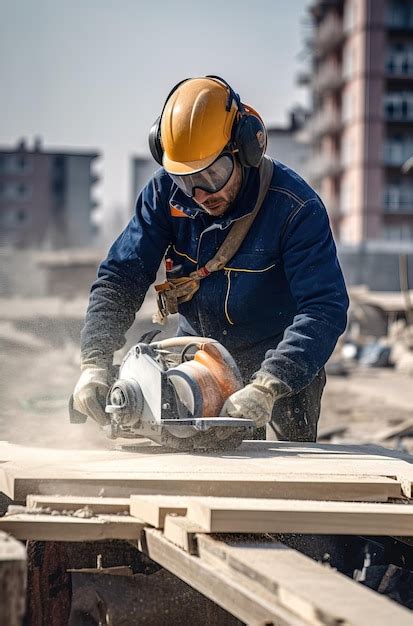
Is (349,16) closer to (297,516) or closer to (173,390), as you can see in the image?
(173,390)

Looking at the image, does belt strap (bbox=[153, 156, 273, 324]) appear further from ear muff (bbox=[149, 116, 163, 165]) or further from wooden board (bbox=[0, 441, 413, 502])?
wooden board (bbox=[0, 441, 413, 502])

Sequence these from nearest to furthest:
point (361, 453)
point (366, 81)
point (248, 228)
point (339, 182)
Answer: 1. point (361, 453)
2. point (248, 228)
3. point (366, 81)
4. point (339, 182)

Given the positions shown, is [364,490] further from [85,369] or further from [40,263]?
[40,263]

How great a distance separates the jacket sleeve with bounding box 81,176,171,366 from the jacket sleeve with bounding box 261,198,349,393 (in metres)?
0.60

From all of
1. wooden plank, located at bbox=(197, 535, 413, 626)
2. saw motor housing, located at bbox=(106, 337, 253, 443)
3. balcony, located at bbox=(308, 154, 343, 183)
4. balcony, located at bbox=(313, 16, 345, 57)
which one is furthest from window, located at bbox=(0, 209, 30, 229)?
wooden plank, located at bbox=(197, 535, 413, 626)

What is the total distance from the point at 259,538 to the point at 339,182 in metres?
62.5

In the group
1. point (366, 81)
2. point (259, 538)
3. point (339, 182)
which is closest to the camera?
point (259, 538)

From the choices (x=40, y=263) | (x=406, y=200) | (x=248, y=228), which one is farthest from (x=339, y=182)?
(x=248, y=228)

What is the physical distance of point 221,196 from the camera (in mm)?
4129

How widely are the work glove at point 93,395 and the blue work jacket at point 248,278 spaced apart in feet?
0.42

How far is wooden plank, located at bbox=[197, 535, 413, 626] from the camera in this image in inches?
84.6

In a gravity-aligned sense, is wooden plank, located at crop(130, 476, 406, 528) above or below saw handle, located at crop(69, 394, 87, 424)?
below

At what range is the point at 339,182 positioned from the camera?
64188 millimetres

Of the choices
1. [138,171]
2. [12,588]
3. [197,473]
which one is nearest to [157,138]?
[197,473]
